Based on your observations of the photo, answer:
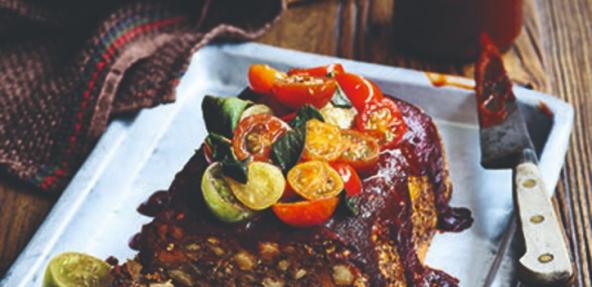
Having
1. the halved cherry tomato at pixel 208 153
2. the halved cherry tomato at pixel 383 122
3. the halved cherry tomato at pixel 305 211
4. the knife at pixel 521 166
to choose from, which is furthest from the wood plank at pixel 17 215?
the knife at pixel 521 166

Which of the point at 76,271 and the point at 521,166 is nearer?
the point at 76,271

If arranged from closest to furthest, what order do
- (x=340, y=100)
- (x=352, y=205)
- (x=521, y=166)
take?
1. (x=352, y=205)
2. (x=340, y=100)
3. (x=521, y=166)

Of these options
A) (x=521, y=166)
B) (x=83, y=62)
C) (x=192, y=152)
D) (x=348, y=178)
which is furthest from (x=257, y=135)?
(x=83, y=62)

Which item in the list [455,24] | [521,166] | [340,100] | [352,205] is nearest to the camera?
[352,205]

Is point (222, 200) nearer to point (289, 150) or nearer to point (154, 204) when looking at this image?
point (289, 150)

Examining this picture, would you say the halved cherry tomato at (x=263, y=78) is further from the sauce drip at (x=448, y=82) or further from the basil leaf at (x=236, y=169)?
the sauce drip at (x=448, y=82)

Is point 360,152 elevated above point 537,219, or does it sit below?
above

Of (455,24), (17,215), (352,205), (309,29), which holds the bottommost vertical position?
(17,215)
